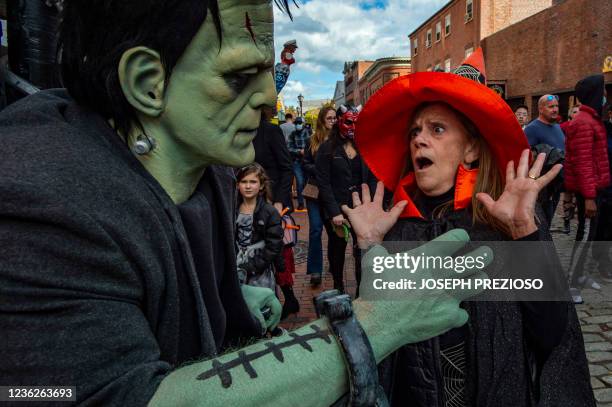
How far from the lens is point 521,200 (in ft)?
5.29

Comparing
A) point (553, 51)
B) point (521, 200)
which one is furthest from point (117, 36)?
point (553, 51)

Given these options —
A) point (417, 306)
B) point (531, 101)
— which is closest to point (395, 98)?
point (417, 306)

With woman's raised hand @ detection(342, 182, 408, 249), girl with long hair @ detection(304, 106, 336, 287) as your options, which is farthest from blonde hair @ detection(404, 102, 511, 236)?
girl with long hair @ detection(304, 106, 336, 287)

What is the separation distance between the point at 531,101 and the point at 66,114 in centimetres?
2344

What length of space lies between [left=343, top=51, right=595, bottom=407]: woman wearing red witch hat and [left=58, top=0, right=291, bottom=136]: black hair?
45.4 inches

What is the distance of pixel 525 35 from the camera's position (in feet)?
70.5

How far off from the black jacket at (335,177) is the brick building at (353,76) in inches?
2650

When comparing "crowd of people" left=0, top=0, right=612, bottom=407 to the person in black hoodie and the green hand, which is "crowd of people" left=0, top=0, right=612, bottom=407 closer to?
the green hand

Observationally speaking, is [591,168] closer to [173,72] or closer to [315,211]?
[315,211]

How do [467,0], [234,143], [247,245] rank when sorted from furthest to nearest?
[467,0]
[247,245]
[234,143]

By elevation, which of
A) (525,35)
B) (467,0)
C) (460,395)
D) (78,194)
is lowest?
(460,395)

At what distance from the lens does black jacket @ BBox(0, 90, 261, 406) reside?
63cm

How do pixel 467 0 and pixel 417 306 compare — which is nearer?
pixel 417 306

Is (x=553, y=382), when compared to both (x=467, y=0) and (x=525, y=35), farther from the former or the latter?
(x=467, y=0)
